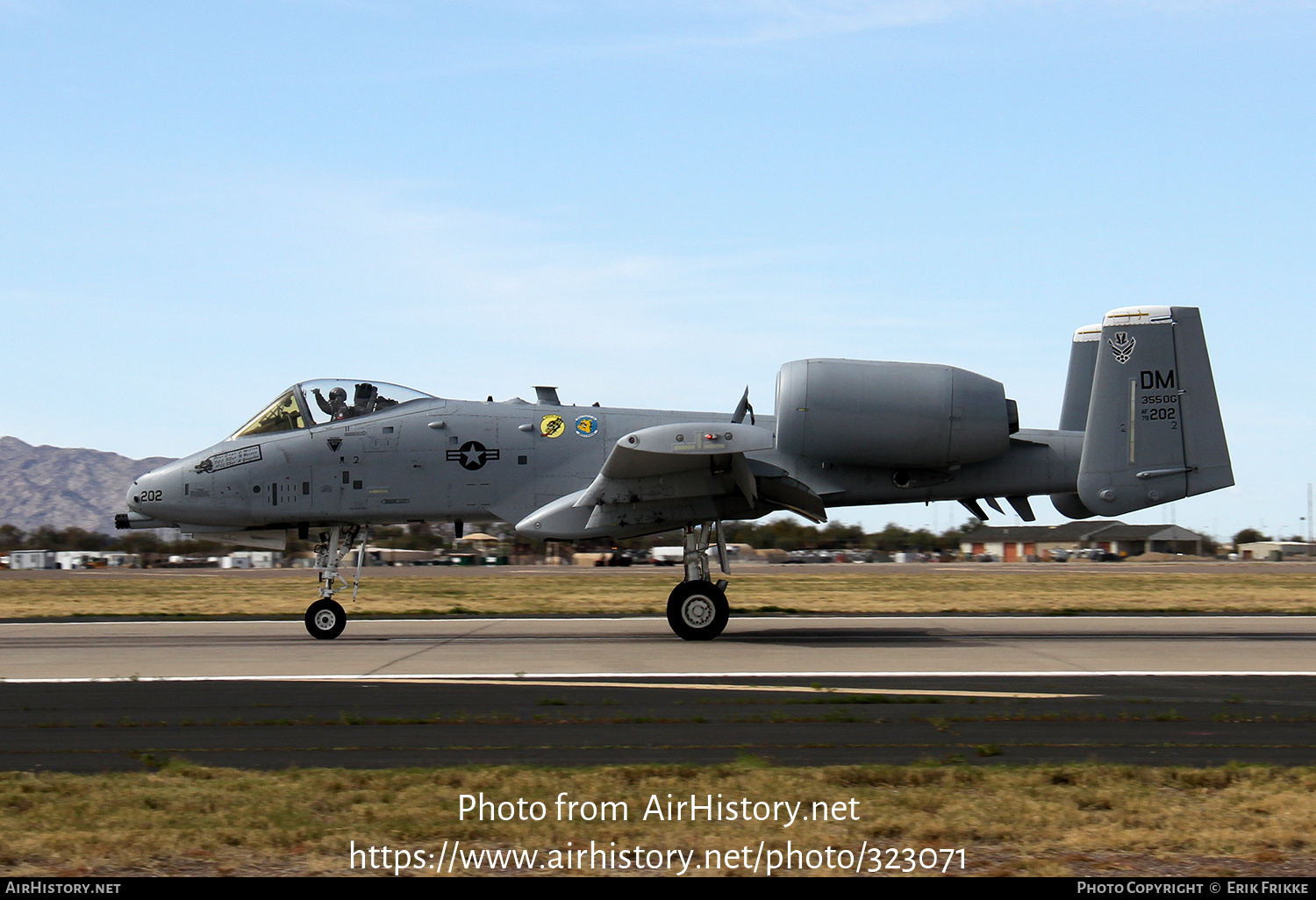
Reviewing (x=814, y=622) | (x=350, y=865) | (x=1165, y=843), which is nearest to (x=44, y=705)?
(x=350, y=865)

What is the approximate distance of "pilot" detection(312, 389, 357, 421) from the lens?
16422mm

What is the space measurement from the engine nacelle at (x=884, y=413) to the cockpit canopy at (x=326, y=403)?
18.2 feet

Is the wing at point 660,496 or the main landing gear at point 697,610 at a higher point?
the wing at point 660,496

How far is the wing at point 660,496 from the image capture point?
48.0 ft

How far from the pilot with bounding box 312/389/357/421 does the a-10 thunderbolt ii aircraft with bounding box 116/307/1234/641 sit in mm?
26

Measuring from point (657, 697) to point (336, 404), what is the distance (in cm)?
853

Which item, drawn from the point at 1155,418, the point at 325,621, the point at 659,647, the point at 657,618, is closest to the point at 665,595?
the point at 657,618

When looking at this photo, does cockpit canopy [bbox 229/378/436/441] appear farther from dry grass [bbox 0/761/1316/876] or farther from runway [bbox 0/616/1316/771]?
dry grass [bbox 0/761/1316/876]

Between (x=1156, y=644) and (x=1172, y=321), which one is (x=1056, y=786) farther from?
(x=1172, y=321)

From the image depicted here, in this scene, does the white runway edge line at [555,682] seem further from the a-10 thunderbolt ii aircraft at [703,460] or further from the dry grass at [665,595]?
the dry grass at [665,595]

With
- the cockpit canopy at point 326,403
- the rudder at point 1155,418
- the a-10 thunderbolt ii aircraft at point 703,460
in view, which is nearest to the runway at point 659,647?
the a-10 thunderbolt ii aircraft at point 703,460
